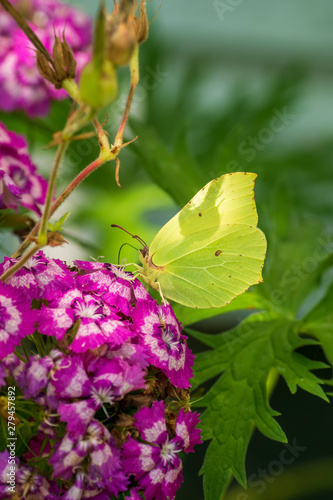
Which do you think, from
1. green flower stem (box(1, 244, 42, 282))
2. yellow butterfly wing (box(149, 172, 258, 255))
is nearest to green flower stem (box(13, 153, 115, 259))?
green flower stem (box(1, 244, 42, 282))

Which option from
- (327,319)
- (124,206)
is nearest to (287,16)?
(124,206)

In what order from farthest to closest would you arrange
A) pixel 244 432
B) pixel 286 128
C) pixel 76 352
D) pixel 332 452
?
1. pixel 286 128
2. pixel 332 452
3. pixel 244 432
4. pixel 76 352

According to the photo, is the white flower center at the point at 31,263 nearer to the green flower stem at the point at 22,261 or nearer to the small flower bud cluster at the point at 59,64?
the green flower stem at the point at 22,261

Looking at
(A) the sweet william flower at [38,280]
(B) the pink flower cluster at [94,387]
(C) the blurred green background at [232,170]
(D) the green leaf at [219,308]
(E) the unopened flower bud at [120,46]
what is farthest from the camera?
(C) the blurred green background at [232,170]

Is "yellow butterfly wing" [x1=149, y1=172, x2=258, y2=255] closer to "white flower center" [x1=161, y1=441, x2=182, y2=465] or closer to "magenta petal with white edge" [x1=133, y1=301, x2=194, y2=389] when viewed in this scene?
"magenta petal with white edge" [x1=133, y1=301, x2=194, y2=389]

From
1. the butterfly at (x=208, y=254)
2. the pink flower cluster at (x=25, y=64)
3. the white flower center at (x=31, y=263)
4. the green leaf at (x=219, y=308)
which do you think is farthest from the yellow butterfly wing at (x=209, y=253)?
the pink flower cluster at (x=25, y=64)

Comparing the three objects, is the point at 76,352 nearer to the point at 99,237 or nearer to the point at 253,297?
the point at 253,297
